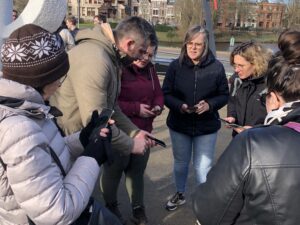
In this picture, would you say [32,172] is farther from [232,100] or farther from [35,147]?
[232,100]

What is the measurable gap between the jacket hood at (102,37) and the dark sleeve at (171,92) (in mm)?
1059

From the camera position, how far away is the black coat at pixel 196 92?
3.40 m

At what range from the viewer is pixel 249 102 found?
10.2 feet

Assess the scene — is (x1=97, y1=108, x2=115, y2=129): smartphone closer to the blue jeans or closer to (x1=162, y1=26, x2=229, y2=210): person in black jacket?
(x1=162, y1=26, x2=229, y2=210): person in black jacket

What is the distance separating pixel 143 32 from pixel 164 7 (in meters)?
92.1

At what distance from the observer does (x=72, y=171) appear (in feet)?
5.50

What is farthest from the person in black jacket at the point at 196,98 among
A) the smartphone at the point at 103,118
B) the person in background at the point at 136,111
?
the smartphone at the point at 103,118

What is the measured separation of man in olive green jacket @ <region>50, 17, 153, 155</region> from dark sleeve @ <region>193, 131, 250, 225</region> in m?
Result: 1.05

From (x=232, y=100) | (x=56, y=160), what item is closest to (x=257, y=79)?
(x=232, y=100)

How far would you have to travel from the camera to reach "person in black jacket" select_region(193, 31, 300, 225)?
1.34m

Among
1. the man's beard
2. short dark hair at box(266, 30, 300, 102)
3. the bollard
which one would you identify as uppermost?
the bollard

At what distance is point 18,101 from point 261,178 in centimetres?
97

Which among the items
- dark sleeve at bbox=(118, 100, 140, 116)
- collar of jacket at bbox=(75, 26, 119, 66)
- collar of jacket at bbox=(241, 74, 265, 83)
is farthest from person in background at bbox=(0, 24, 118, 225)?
collar of jacket at bbox=(241, 74, 265, 83)

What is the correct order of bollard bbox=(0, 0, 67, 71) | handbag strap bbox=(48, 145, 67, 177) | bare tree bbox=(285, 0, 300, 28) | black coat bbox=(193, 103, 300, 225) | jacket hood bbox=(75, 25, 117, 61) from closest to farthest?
black coat bbox=(193, 103, 300, 225), handbag strap bbox=(48, 145, 67, 177), jacket hood bbox=(75, 25, 117, 61), bollard bbox=(0, 0, 67, 71), bare tree bbox=(285, 0, 300, 28)
